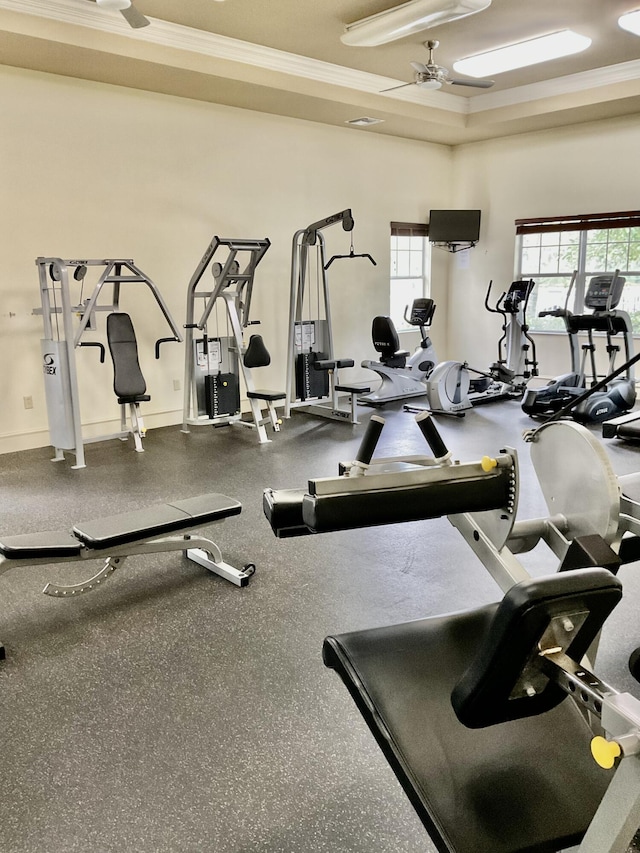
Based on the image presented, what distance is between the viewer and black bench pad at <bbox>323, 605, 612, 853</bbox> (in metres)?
1.07

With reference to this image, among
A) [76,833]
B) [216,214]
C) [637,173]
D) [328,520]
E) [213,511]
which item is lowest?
[76,833]

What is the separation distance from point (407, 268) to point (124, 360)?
4.12 metres

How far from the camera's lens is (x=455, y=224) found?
7695 millimetres

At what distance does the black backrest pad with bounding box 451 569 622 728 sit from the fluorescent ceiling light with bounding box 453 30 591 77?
5.35m

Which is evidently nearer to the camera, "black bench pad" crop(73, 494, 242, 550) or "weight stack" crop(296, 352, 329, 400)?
"black bench pad" crop(73, 494, 242, 550)

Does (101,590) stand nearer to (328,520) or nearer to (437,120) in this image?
(328,520)

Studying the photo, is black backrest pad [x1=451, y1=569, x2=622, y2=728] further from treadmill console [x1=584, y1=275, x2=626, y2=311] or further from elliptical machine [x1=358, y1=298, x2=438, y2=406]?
elliptical machine [x1=358, y1=298, x2=438, y2=406]

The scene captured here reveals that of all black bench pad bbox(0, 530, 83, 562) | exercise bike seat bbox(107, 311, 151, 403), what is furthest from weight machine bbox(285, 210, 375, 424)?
black bench pad bbox(0, 530, 83, 562)

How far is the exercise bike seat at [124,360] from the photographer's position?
16.5 feet

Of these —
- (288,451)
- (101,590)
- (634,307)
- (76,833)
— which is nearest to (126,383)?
(288,451)

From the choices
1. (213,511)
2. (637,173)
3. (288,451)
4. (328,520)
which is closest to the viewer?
(328,520)

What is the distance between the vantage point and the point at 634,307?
6824mm

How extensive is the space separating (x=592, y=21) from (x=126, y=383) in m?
4.27

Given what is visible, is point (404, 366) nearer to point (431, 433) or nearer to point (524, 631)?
point (431, 433)
